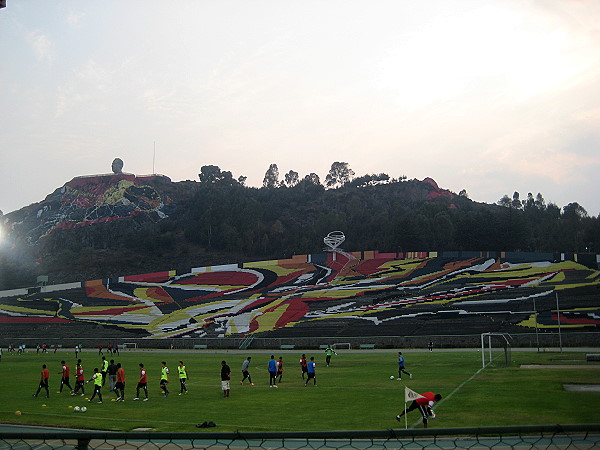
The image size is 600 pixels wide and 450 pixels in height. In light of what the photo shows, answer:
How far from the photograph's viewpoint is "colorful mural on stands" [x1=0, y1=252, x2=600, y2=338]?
2869 inches

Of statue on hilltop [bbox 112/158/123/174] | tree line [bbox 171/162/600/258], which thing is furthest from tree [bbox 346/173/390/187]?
statue on hilltop [bbox 112/158/123/174]

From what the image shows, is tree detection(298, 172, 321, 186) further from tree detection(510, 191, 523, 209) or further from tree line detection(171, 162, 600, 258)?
tree detection(510, 191, 523, 209)

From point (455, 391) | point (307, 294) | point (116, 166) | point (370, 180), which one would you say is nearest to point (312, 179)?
point (370, 180)

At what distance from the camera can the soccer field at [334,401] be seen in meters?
18.6

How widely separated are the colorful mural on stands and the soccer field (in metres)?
34.2

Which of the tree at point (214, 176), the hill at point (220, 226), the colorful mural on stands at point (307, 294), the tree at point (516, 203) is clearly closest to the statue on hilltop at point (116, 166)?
the hill at point (220, 226)

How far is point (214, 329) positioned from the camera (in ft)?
243

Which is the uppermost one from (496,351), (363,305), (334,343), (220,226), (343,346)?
(220,226)

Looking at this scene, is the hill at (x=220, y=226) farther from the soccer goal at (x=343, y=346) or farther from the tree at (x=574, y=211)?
the soccer goal at (x=343, y=346)

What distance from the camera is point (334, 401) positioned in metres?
23.5

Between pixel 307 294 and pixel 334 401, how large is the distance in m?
59.3

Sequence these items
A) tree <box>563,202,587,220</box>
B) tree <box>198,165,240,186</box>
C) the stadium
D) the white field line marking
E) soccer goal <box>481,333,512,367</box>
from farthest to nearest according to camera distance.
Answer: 1. tree <box>198,165,240,186</box>
2. tree <box>563,202,587,220</box>
3. soccer goal <box>481,333,512,367</box>
4. the white field line marking
5. the stadium

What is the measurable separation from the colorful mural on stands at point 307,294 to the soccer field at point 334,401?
34.2 m

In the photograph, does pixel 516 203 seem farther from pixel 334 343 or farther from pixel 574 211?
pixel 334 343
